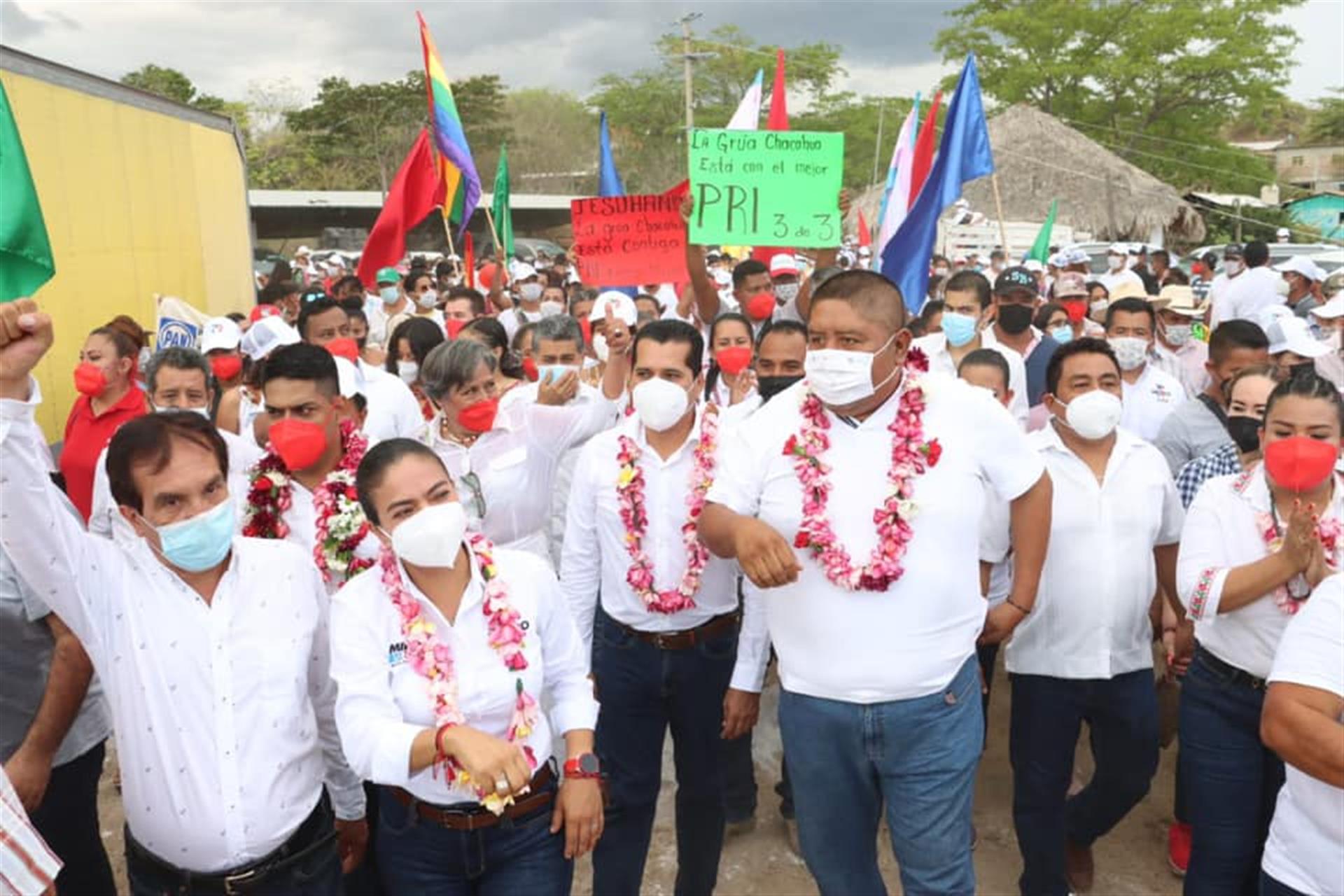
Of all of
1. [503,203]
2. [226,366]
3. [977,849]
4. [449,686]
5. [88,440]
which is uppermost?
[503,203]

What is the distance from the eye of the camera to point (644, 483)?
11.4 ft

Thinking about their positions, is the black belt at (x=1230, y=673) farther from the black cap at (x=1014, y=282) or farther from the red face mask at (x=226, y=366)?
the red face mask at (x=226, y=366)

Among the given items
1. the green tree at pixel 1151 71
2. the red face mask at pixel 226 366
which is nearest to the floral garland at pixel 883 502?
the red face mask at pixel 226 366

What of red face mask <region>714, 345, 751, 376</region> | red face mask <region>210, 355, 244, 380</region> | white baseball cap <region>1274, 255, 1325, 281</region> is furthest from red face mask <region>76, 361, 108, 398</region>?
white baseball cap <region>1274, 255, 1325, 281</region>

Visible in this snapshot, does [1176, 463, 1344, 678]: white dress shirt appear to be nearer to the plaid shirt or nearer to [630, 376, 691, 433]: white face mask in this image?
the plaid shirt

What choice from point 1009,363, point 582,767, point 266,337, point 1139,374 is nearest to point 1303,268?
point 1139,374

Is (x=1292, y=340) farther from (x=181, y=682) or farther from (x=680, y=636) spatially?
(x=181, y=682)

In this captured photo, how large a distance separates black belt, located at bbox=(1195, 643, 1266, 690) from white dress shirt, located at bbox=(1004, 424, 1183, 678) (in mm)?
311

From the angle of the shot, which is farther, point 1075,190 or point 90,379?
point 1075,190

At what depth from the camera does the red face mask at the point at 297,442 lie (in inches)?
126

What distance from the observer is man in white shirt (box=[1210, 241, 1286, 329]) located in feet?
32.5

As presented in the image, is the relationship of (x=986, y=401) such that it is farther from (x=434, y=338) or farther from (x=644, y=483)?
(x=434, y=338)

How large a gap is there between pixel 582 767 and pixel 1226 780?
6.64 ft

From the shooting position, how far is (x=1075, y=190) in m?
26.6
